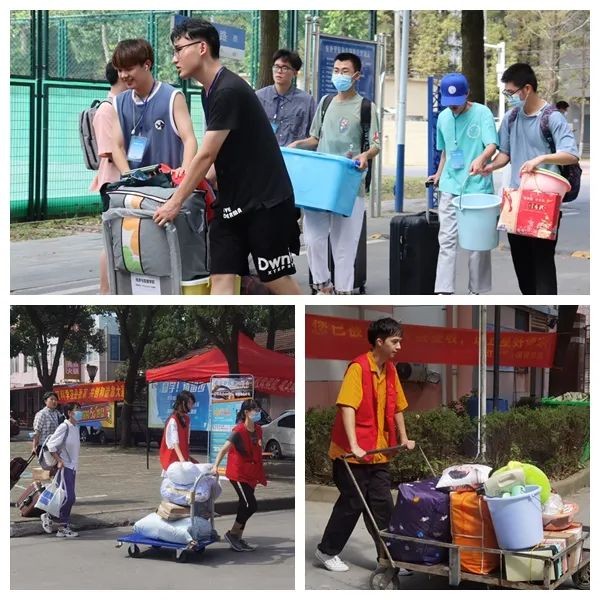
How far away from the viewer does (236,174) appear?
222 inches

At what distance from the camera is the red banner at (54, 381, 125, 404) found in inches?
218

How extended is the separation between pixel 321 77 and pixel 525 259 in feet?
13.0

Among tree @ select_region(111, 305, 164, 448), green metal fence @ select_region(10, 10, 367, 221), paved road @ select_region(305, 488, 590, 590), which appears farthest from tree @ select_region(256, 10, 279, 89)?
paved road @ select_region(305, 488, 590, 590)

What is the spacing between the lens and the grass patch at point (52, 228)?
40.1 feet

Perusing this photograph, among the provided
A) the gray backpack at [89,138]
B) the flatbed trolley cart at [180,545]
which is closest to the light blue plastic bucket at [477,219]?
the gray backpack at [89,138]

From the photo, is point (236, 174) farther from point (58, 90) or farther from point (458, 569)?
point (58, 90)

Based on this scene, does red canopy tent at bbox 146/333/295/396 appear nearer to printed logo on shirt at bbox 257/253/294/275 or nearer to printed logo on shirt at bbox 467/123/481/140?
printed logo on shirt at bbox 257/253/294/275

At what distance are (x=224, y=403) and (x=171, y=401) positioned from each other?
257 millimetres

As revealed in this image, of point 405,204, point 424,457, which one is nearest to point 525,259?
point 424,457

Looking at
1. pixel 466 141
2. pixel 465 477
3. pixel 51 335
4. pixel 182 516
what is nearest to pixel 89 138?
pixel 51 335

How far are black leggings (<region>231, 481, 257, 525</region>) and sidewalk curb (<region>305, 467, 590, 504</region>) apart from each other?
1.47ft

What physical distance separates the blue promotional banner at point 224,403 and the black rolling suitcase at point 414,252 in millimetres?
3059

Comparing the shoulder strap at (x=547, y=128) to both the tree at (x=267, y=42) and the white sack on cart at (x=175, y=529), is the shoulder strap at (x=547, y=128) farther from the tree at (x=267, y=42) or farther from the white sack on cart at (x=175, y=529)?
the tree at (x=267, y=42)

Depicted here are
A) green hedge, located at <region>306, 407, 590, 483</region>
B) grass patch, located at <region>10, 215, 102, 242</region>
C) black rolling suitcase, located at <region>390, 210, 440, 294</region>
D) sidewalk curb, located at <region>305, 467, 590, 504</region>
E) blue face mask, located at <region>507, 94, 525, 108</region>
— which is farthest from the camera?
grass patch, located at <region>10, 215, 102, 242</region>
